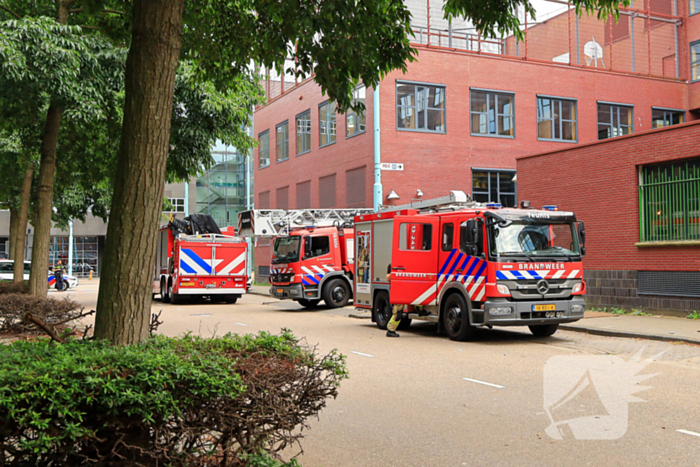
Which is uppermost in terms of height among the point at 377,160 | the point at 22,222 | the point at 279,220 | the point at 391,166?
the point at 391,166

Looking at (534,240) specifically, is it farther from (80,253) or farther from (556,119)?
(80,253)

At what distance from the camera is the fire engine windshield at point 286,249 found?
77.3ft

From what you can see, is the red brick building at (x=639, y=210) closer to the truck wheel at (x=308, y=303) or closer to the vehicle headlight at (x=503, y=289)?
the vehicle headlight at (x=503, y=289)

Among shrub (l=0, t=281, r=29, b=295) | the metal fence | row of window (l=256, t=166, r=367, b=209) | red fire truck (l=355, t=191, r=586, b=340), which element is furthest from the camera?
row of window (l=256, t=166, r=367, b=209)

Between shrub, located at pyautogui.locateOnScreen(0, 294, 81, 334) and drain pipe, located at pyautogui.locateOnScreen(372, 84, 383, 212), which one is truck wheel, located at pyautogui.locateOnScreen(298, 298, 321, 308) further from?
shrub, located at pyautogui.locateOnScreen(0, 294, 81, 334)

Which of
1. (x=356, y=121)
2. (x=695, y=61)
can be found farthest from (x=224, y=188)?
(x=695, y=61)

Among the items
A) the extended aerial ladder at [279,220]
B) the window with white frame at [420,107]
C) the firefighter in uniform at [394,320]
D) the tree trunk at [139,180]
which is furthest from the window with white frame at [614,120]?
the tree trunk at [139,180]

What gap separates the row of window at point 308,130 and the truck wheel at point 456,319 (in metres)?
17.4

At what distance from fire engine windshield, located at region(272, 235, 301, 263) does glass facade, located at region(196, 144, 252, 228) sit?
144 ft

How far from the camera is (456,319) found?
13.7 metres

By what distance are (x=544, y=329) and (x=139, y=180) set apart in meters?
11.3

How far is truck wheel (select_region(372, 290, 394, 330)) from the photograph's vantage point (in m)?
16.3

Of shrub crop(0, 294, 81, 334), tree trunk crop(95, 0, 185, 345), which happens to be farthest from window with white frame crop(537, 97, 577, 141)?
tree trunk crop(95, 0, 185, 345)

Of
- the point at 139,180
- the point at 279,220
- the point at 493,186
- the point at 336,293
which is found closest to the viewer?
the point at 139,180
